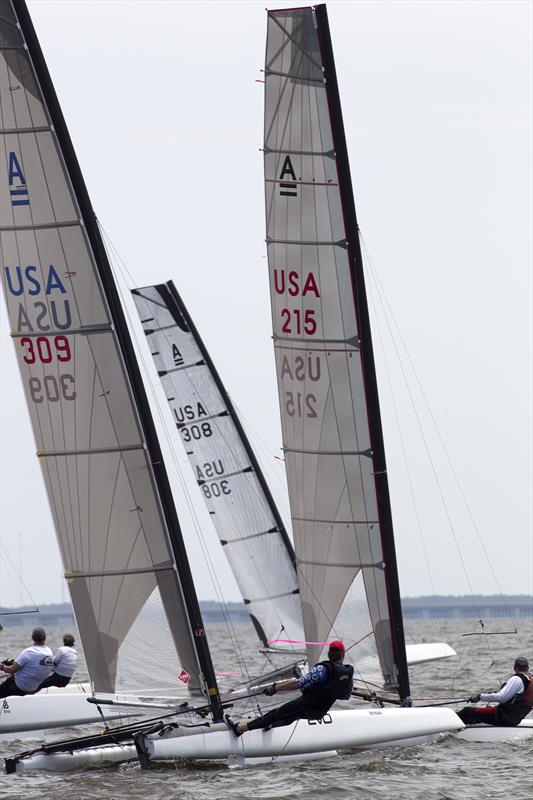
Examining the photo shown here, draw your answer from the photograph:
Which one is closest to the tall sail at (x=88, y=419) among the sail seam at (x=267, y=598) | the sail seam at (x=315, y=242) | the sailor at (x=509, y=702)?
the sail seam at (x=315, y=242)

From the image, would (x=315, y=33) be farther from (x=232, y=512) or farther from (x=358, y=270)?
(x=232, y=512)

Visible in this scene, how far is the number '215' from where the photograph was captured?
13578 mm

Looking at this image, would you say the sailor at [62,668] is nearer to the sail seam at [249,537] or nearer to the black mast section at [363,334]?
the black mast section at [363,334]

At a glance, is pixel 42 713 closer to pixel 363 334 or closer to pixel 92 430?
pixel 92 430

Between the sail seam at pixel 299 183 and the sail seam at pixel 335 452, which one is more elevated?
the sail seam at pixel 299 183

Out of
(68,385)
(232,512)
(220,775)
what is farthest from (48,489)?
(232,512)

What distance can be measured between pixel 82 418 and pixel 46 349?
742 mm

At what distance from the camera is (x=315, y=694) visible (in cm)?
1327

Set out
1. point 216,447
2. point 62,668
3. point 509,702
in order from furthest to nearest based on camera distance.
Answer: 1. point 216,447
2. point 62,668
3. point 509,702

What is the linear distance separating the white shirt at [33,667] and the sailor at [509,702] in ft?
14.3

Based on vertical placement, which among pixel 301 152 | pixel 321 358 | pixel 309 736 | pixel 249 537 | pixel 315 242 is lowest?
pixel 309 736

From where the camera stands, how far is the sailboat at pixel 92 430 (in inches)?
529

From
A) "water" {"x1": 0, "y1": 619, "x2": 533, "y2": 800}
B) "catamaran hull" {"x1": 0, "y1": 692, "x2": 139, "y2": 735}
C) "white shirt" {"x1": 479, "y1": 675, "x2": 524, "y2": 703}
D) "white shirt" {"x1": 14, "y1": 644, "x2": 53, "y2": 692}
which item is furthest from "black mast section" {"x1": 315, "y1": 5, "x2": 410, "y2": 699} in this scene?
"catamaran hull" {"x1": 0, "y1": 692, "x2": 139, "y2": 735}

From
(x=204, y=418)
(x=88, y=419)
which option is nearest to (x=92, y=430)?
(x=88, y=419)
